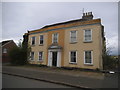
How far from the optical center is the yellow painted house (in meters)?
14.5

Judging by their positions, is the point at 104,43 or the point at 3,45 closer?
the point at 104,43

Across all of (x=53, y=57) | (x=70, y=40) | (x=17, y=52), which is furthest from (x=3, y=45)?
(x=70, y=40)

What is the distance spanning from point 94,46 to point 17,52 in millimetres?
13767

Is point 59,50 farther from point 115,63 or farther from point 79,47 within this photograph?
point 115,63

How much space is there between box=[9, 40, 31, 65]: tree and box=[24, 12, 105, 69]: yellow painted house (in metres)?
1.10

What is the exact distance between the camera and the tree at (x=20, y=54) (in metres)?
21.1

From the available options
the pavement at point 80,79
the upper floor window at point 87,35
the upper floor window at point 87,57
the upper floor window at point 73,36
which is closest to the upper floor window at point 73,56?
the upper floor window at point 87,57

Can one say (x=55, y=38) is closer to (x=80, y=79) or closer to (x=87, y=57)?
(x=87, y=57)

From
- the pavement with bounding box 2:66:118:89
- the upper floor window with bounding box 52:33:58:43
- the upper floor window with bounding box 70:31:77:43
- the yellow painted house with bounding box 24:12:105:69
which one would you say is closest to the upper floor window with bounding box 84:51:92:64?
the yellow painted house with bounding box 24:12:105:69

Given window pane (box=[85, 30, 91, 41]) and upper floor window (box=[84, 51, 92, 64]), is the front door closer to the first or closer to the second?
upper floor window (box=[84, 51, 92, 64])

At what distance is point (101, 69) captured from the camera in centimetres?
1413

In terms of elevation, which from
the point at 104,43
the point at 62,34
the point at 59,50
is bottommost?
the point at 59,50

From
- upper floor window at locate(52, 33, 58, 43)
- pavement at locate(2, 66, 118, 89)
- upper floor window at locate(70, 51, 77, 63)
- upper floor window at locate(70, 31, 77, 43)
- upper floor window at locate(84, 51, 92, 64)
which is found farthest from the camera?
upper floor window at locate(52, 33, 58, 43)

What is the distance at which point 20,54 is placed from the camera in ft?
69.6
